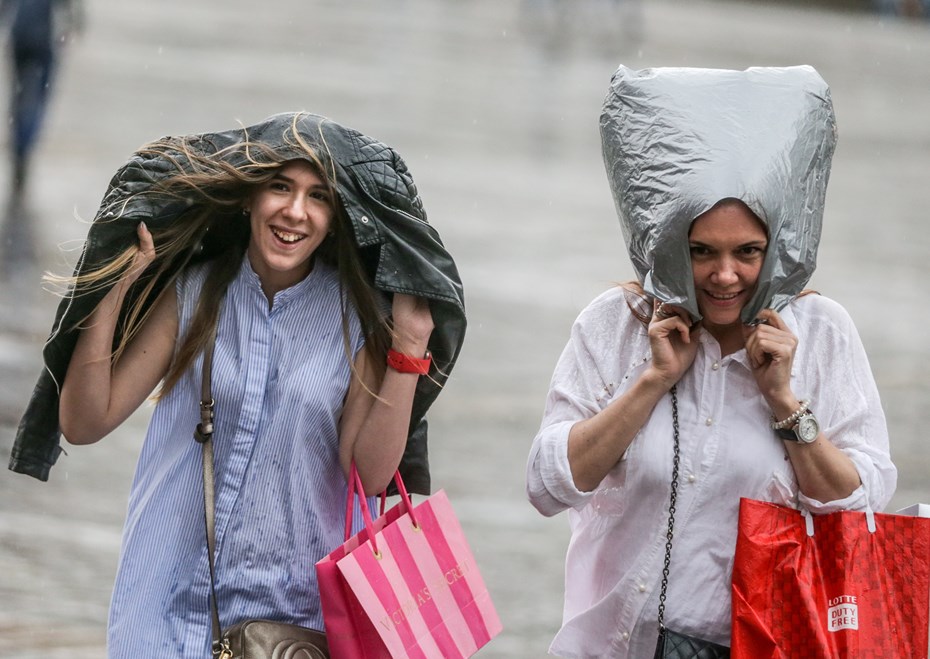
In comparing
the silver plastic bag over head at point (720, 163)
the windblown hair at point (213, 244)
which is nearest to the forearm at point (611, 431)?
the silver plastic bag over head at point (720, 163)

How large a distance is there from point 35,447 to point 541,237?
8200 millimetres

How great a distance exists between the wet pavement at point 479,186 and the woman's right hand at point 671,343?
1.34 feet

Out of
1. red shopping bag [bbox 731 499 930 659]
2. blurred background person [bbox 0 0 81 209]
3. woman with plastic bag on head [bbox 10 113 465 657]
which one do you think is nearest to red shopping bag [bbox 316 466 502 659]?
woman with plastic bag on head [bbox 10 113 465 657]

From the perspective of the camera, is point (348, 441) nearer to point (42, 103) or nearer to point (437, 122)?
point (42, 103)

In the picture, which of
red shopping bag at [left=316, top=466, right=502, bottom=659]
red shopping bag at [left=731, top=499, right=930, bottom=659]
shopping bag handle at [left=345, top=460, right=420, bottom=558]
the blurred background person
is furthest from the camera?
the blurred background person

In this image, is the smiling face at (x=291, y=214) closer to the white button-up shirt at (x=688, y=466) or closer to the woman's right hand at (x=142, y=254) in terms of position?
the woman's right hand at (x=142, y=254)

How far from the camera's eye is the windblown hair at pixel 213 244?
335 cm

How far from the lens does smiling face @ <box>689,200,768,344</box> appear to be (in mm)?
3209

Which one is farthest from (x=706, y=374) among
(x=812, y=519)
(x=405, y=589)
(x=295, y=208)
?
(x=295, y=208)

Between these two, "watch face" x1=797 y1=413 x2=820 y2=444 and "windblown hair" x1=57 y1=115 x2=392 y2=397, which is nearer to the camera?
"watch face" x1=797 y1=413 x2=820 y2=444

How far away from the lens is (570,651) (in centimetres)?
352

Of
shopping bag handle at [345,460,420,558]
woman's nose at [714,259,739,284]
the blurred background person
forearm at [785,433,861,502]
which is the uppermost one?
woman's nose at [714,259,739,284]

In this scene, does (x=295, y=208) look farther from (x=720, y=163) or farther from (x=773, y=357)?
(x=773, y=357)

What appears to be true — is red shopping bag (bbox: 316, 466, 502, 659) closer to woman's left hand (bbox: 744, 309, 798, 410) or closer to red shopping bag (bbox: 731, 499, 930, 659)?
red shopping bag (bbox: 731, 499, 930, 659)
